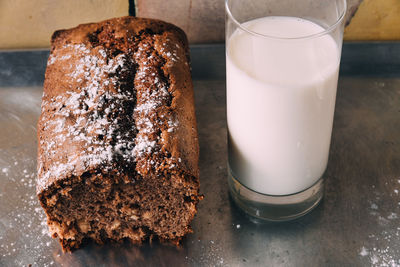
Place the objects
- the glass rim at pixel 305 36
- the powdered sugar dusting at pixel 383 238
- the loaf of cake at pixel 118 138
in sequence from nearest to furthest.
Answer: the glass rim at pixel 305 36 < the loaf of cake at pixel 118 138 < the powdered sugar dusting at pixel 383 238

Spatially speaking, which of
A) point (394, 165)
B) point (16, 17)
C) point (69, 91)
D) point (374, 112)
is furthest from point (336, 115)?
point (16, 17)

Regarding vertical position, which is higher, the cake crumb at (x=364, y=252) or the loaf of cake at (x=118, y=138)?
the loaf of cake at (x=118, y=138)

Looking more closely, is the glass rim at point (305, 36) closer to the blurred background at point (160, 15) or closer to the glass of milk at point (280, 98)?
the glass of milk at point (280, 98)

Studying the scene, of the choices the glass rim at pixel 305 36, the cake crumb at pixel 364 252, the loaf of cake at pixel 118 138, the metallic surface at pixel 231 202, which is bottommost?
the cake crumb at pixel 364 252

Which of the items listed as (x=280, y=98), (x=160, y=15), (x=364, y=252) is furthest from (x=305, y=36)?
(x=160, y=15)

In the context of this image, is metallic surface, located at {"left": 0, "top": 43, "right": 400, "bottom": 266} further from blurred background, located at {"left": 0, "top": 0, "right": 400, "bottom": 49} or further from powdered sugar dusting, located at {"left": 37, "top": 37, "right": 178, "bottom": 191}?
powdered sugar dusting, located at {"left": 37, "top": 37, "right": 178, "bottom": 191}

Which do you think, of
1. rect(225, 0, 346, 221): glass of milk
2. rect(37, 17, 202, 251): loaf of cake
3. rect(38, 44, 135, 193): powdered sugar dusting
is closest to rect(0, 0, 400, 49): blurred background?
rect(37, 17, 202, 251): loaf of cake

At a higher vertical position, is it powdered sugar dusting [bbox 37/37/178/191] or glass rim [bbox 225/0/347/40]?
glass rim [bbox 225/0/347/40]

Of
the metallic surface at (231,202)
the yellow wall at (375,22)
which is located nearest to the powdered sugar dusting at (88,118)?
the metallic surface at (231,202)
